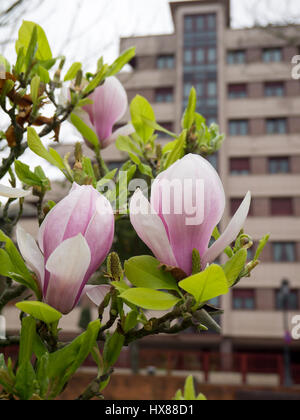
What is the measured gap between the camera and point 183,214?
22.2 inches

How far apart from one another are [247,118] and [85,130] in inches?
799

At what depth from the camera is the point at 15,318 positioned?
18.3 metres

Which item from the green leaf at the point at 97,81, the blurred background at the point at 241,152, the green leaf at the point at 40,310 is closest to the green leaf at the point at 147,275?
the green leaf at the point at 40,310

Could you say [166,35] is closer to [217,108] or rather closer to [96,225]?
[217,108]

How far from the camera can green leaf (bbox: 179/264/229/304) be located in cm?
53

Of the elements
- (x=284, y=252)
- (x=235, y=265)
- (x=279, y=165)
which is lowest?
(x=235, y=265)

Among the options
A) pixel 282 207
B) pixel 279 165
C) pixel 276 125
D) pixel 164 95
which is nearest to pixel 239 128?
pixel 276 125

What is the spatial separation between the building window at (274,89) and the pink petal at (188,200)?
2139cm

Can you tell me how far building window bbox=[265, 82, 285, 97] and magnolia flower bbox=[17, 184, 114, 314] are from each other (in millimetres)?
21439

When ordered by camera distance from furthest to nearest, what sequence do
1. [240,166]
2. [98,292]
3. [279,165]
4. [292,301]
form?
[240,166] → [279,165] → [292,301] → [98,292]

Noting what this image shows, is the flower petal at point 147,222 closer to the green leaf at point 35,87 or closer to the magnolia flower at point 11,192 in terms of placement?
the magnolia flower at point 11,192

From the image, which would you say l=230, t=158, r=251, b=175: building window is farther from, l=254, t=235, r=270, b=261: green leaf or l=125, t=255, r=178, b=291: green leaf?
l=125, t=255, r=178, b=291: green leaf

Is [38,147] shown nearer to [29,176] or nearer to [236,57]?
[29,176]

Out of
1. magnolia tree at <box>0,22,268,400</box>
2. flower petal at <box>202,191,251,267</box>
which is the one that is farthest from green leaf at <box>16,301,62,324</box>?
flower petal at <box>202,191,251,267</box>
